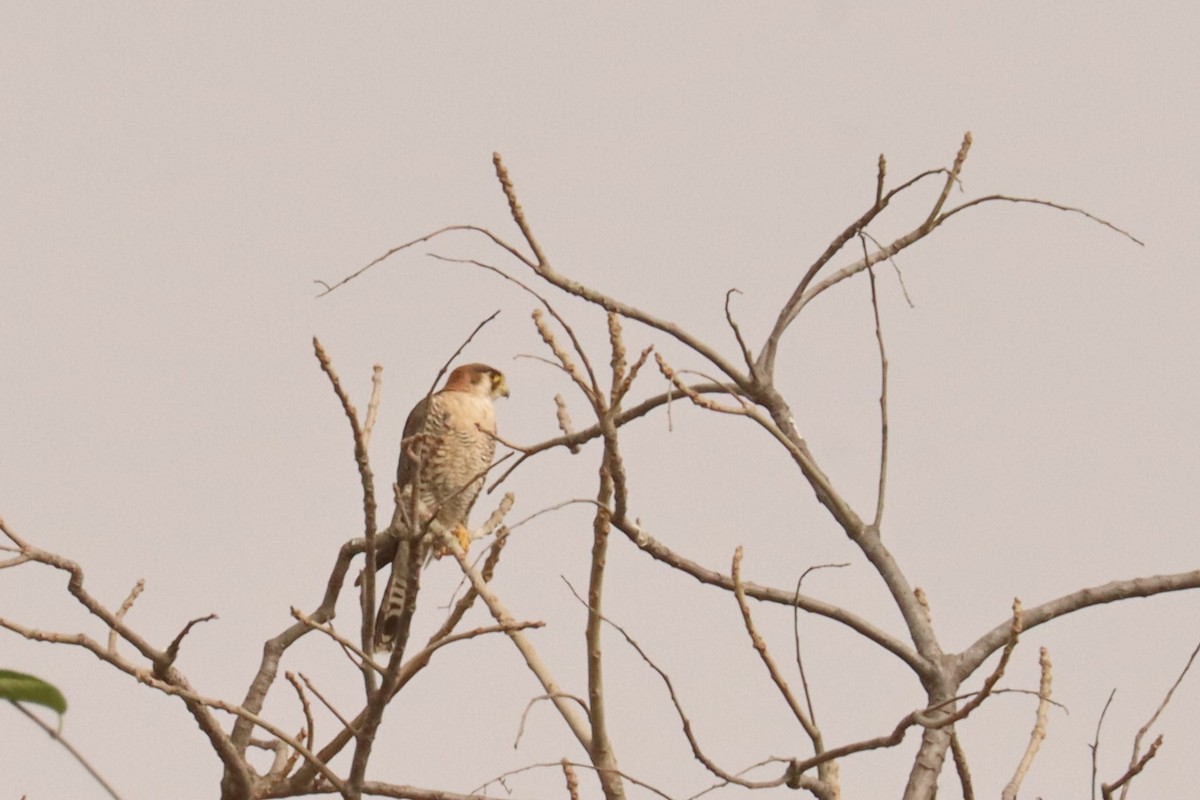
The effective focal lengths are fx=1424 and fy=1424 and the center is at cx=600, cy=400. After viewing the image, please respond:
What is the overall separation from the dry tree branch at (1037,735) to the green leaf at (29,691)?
255 cm

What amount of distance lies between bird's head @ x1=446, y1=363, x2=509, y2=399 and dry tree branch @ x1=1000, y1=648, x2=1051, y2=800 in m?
4.57

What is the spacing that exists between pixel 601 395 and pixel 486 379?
4.90m

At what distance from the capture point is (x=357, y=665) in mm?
2873

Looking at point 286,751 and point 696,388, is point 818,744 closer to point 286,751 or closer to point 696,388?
point 696,388

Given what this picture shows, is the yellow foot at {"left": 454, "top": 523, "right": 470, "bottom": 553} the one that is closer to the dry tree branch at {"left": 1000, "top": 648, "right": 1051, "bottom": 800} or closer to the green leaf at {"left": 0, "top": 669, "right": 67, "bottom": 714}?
the dry tree branch at {"left": 1000, "top": 648, "right": 1051, "bottom": 800}

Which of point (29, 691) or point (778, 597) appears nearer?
point (29, 691)

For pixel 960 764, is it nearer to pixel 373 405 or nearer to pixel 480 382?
pixel 373 405

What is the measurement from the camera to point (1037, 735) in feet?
10.9

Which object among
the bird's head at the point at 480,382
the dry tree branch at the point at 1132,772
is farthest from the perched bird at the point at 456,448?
the dry tree branch at the point at 1132,772

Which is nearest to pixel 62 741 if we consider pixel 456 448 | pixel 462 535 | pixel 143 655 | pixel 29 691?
pixel 29 691

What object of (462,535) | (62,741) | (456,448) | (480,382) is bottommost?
(62,741)

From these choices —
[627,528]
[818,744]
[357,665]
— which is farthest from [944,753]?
[357,665]

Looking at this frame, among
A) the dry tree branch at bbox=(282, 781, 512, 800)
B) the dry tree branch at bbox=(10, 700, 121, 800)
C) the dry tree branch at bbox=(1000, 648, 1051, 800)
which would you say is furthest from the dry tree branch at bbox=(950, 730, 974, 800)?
the dry tree branch at bbox=(10, 700, 121, 800)

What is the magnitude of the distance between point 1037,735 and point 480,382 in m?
4.62
